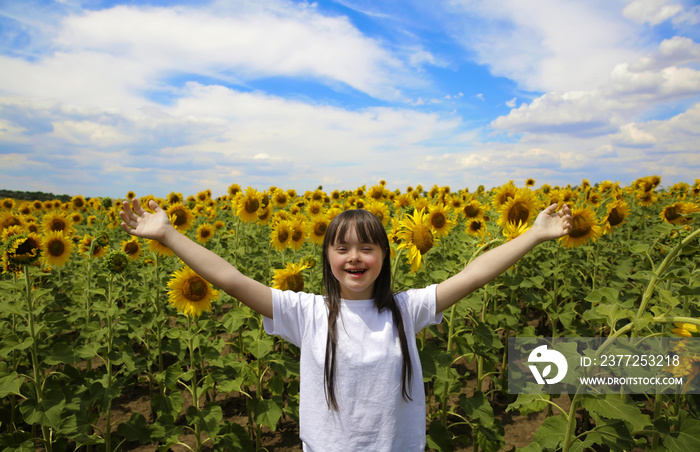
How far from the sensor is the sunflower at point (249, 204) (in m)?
6.17

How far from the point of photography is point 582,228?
4406mm

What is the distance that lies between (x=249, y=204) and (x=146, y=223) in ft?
13.6

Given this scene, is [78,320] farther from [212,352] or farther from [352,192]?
[352,192]

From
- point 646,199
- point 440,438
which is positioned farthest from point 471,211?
point 646,199

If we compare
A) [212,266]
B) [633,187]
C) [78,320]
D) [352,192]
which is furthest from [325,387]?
[633,187]

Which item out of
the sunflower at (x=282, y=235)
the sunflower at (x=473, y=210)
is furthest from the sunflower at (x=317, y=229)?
the sunflower at (x=473, y=210)

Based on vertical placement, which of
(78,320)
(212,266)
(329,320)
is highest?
(212,266)

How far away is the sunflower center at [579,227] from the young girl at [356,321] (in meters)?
2.42

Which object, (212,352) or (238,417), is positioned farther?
(238,417)

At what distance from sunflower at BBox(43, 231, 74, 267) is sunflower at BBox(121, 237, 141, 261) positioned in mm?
684

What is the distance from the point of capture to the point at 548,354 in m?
2.97

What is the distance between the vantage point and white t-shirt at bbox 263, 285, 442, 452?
6.33 feet

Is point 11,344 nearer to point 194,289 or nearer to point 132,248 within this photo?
point 194,289

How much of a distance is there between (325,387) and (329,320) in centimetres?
34
